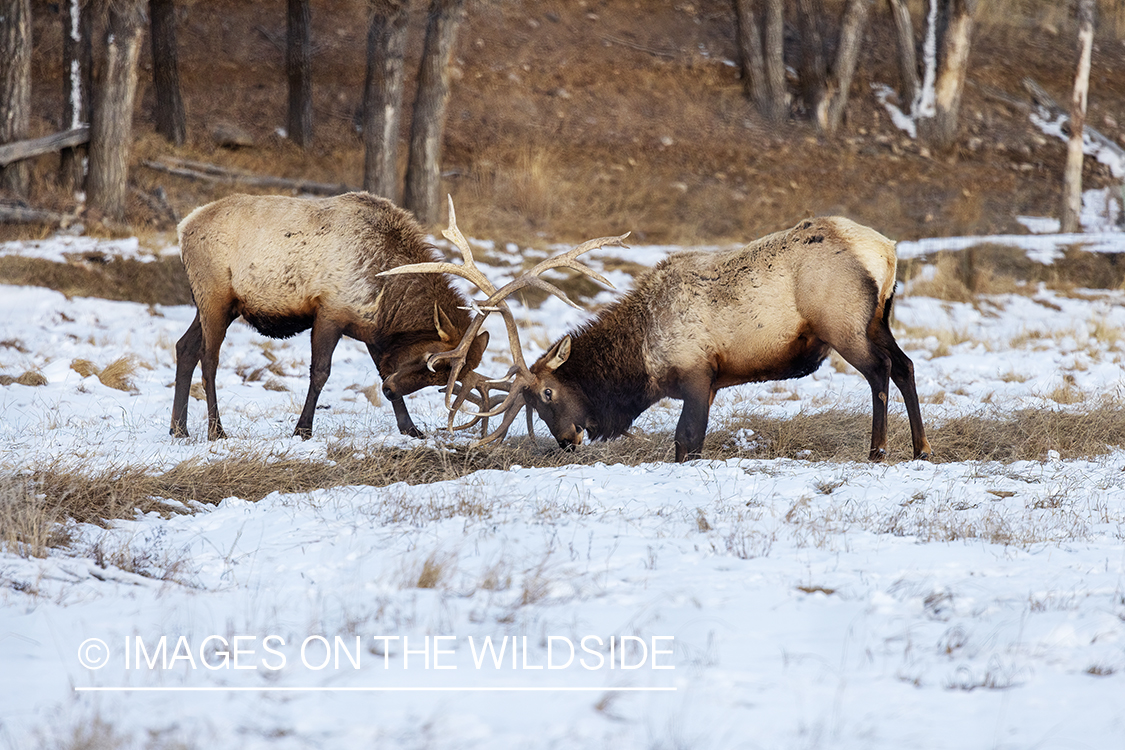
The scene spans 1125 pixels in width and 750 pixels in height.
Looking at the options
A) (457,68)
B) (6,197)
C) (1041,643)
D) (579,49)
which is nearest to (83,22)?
(6,197)

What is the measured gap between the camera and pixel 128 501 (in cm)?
515

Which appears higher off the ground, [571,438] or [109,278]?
[109,278]

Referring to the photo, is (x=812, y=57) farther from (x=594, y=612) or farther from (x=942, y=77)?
(x=594, y=612)

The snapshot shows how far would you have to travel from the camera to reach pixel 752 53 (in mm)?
22766

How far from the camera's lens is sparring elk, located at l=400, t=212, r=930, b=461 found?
677 centimetres

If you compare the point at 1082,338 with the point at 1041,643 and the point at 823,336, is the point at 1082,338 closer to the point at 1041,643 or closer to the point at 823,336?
the point at 823,336

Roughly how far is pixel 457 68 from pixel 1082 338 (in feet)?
48.2

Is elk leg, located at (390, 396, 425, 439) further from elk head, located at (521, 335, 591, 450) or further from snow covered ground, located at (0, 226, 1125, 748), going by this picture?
snow covered ground, located at (0, 226, 1125, 748)

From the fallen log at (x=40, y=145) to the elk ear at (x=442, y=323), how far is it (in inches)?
320

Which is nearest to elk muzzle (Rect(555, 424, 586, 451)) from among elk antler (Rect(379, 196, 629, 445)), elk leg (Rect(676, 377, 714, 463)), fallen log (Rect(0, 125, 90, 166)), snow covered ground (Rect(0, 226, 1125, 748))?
elk antler (Rect(379, 196, 629, 445))

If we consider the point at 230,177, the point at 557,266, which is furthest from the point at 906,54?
the point at 557,266

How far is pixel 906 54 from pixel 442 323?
18.0 meters

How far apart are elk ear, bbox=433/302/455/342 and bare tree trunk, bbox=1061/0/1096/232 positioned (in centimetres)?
1360

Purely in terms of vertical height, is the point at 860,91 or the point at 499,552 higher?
the point at 860,91
